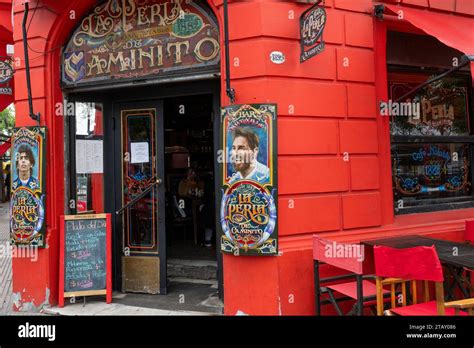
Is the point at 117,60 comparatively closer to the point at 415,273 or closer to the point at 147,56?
the point at 147,56

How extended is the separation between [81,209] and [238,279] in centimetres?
268

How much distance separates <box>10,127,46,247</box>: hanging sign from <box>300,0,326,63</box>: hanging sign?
3.60 m

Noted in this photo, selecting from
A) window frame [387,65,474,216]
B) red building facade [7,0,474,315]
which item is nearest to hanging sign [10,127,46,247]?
red building facade [7,0,474,315]

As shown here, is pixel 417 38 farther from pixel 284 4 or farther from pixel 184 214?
pixel 184 214

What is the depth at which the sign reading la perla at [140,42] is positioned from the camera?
5.01 m

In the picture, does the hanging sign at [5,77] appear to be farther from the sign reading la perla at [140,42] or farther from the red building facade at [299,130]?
the sign reading la perla at [140,42]

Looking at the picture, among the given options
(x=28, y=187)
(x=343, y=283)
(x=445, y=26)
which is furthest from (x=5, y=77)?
(x=445, y=26)

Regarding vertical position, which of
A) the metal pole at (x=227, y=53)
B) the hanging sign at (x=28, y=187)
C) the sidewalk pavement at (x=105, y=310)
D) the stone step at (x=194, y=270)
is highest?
the metal pole at (x=227, y=53)

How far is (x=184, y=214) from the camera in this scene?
8.93m

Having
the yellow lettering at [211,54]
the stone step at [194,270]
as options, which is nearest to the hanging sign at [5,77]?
the stone step at [194,270]

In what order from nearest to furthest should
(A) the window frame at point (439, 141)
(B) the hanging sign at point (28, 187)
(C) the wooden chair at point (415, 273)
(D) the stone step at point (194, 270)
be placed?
(C) the wooden chair at point (415, 273), (B) the hanging sign at point (28, 187), (A) the window frame at point (439, 141), (D) the stone step at point (194, 270)

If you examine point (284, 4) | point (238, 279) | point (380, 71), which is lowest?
point (238, 279)

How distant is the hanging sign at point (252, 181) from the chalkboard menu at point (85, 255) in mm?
1939
